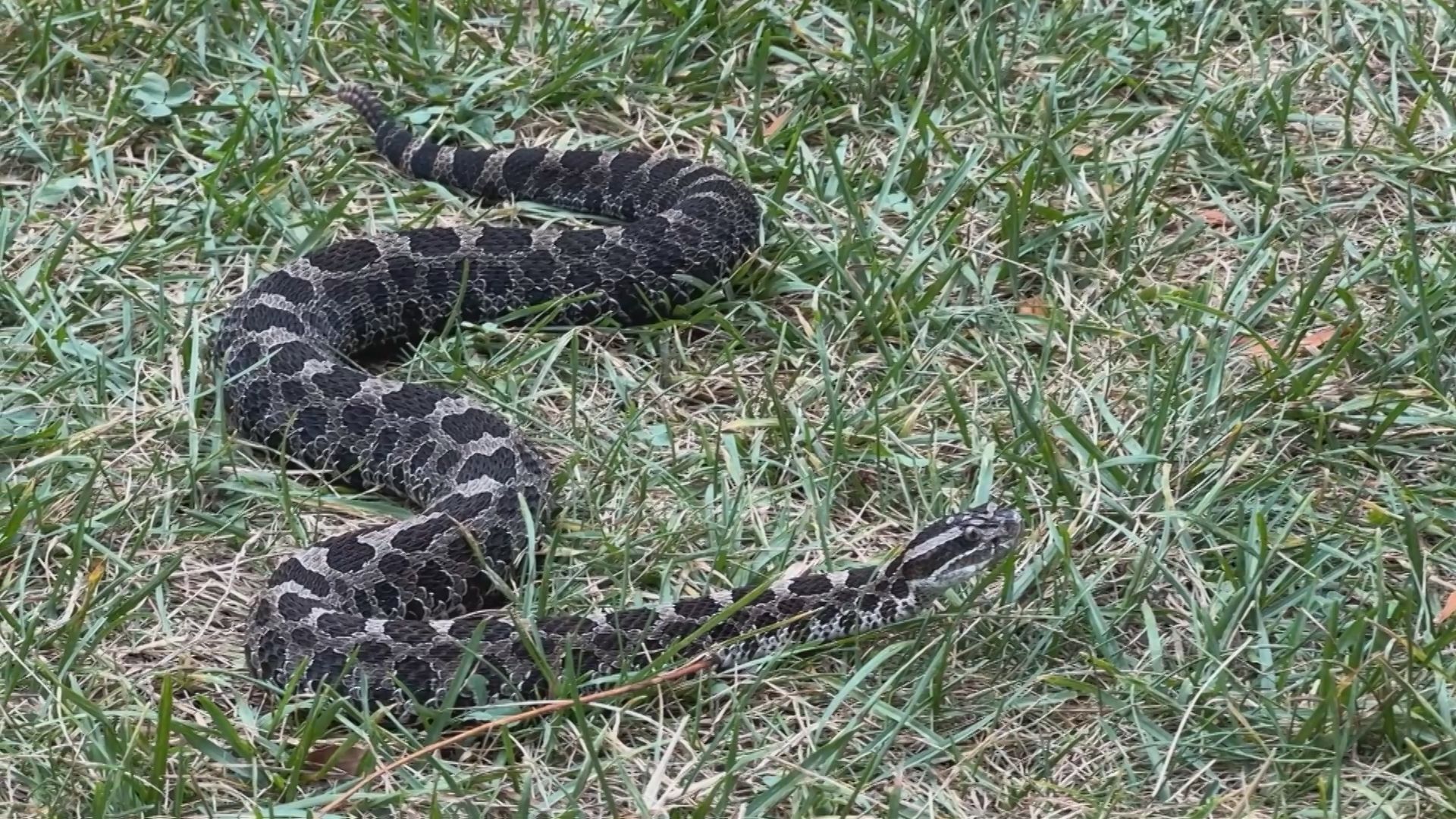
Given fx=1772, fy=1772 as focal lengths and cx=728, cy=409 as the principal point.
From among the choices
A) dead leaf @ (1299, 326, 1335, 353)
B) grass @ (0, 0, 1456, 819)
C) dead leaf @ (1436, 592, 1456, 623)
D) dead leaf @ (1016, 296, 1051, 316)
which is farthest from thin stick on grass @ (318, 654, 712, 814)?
dead leaf @ (1299, 326, 1335, 353)

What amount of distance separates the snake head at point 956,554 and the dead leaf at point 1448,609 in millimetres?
1383

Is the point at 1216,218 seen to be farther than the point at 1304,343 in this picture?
Yes

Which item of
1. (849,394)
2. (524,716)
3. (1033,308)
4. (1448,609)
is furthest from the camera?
(1033,308)

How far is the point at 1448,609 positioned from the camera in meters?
5.79

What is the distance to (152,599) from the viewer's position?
6004mm

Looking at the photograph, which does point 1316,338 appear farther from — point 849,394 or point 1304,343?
point 849,394

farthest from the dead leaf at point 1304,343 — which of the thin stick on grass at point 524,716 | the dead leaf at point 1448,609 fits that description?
the thin stick on grass at point 524,716

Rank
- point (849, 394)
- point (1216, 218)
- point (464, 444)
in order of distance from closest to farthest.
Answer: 1. point (464, 444)
2. point (849, 394)
3. point (1216, 218)

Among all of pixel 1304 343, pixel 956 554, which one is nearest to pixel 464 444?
pixel 956 554

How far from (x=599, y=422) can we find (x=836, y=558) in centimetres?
124

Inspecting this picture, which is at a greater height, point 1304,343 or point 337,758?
point 1304,343

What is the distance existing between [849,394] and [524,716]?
226cm

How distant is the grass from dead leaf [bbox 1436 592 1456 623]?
88 millimetres

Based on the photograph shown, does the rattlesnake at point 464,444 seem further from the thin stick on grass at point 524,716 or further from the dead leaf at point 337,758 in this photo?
the dead leaf at point 337,758
